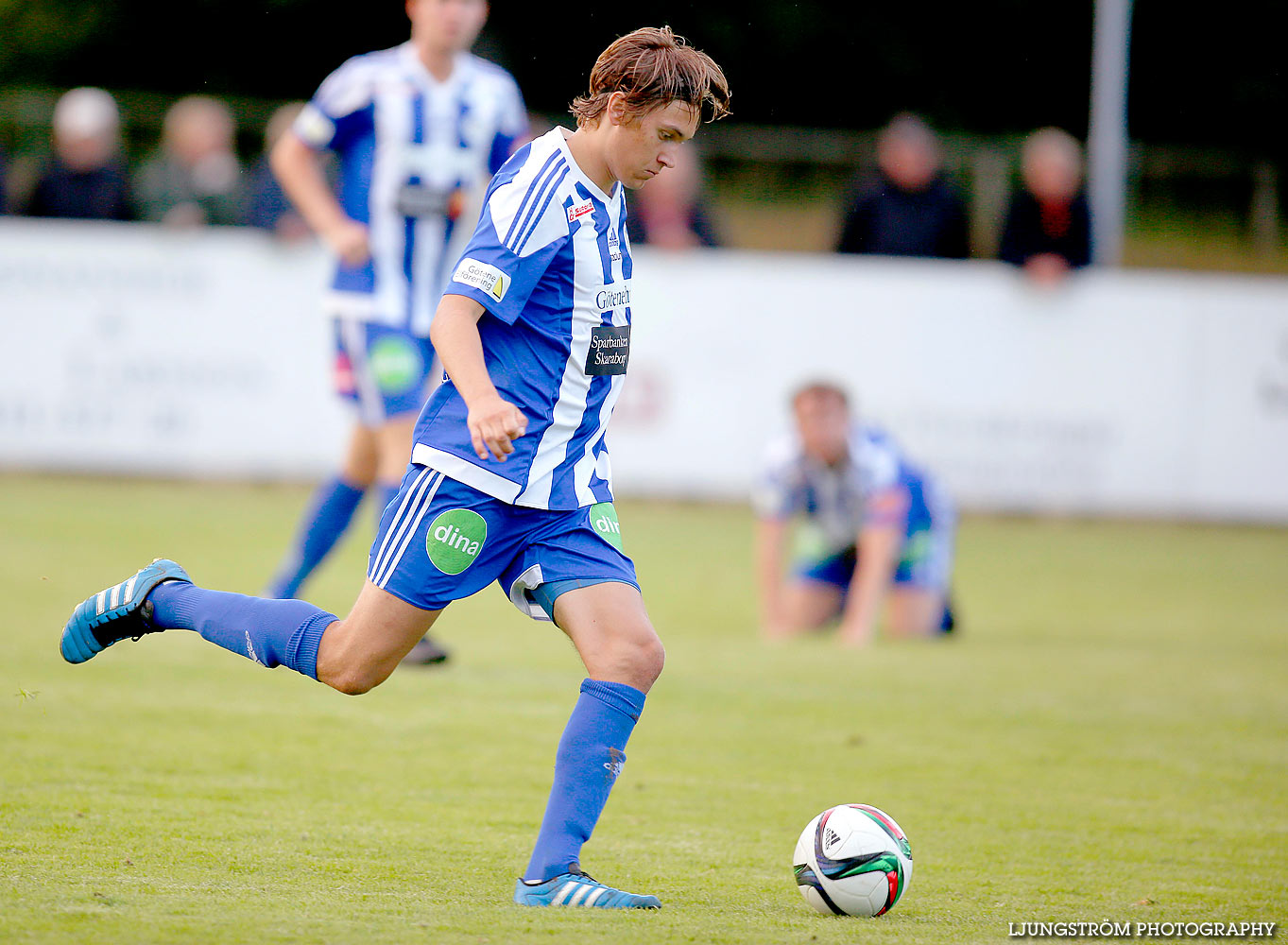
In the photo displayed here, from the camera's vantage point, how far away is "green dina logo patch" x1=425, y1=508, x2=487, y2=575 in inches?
152

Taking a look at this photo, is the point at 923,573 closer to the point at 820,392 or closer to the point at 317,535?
the point at 820,392

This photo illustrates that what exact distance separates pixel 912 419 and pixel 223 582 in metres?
6.14

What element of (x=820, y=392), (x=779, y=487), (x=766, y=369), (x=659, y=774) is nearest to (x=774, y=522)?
(x=779, y=487)

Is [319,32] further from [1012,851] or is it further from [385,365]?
[1012,851]

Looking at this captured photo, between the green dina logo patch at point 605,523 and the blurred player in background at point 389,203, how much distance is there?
8.46 ft

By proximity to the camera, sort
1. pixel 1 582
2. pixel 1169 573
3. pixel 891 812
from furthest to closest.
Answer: pixel 1169 573 → pixel 1 582 → pixel 891 812

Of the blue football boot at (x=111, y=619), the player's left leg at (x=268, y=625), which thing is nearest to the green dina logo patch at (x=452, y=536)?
the player's left leg at (x=268, y=625)

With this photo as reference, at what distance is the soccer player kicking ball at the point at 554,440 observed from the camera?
3.79 metres

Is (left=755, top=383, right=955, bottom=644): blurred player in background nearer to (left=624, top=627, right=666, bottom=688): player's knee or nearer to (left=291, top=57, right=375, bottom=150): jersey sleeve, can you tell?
(left=291, top=57, right=375, bottom=150): jersey sleeve

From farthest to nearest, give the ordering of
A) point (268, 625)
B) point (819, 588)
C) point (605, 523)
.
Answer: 1. point (819, 588)
2. point (268, 625)
3. point (605, 523)

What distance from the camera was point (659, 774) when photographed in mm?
5203

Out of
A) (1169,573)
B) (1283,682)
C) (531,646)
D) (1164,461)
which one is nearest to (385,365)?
(531,646)

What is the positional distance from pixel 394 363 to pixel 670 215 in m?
6.61

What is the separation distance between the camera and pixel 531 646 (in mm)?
7543
